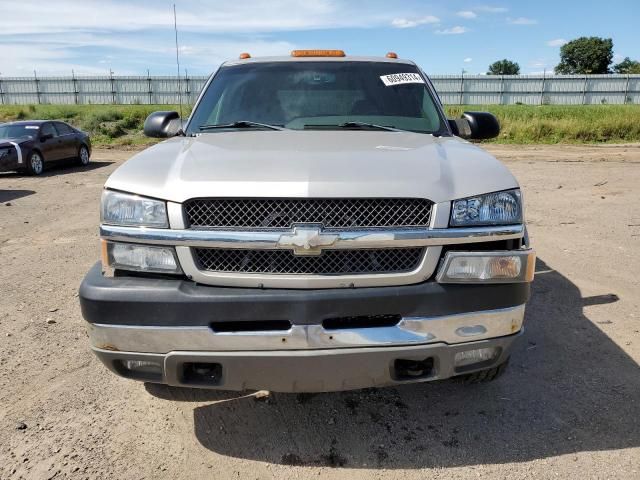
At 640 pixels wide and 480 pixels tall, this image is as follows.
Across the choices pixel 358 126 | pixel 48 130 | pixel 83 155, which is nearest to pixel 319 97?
pixel 358 126

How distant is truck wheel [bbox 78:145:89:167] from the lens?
16347mm

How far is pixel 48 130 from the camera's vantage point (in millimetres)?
15125

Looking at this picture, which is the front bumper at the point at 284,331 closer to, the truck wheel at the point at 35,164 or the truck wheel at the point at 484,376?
the truck wheel at the point at 484,376

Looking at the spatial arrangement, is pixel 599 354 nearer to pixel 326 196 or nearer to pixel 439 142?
pixel 439 142

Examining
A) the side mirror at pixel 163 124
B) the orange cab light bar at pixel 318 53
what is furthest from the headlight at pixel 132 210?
the orange cab light bar at pixel 318 53

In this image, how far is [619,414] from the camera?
3010mm

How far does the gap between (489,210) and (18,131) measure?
50.0ft

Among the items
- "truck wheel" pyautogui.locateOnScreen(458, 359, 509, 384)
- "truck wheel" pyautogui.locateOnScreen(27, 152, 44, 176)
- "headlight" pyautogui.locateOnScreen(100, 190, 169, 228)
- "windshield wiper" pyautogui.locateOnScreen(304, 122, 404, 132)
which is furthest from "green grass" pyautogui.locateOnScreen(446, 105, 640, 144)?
"headlight" pyautogui.locateOnScreen(100, 190, 169, 228)

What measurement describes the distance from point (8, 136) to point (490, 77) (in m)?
43.3

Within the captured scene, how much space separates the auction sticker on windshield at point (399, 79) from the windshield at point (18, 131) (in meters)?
13.4

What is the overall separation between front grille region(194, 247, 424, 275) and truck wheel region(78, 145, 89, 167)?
15.7 metres

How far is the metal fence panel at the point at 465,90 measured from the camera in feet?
159

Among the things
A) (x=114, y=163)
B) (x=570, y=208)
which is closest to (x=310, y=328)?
(x=570, y=208)

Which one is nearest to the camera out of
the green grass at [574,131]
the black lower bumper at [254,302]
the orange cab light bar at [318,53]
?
the black lower bumper at [254,302]
